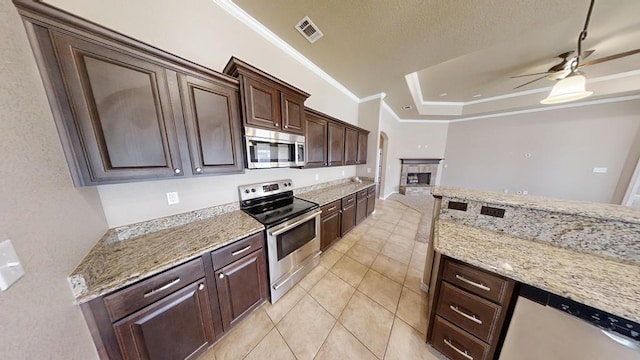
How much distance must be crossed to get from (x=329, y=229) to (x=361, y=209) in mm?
1093

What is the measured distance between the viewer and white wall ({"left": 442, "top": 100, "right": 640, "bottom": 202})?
401 centimetres

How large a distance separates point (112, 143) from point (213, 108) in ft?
2.14

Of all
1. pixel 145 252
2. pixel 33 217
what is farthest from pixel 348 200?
pixel 33 217

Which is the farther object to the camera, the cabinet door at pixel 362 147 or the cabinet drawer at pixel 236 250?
the cabinet door at pixel 362 147

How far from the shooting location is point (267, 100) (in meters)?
1.67

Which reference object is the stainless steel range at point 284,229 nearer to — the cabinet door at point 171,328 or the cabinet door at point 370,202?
the cabinet door at point 171,328

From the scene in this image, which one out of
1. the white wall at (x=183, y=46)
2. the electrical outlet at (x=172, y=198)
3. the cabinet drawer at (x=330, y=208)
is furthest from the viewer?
the cabinet drawer at (x=330, y=208)

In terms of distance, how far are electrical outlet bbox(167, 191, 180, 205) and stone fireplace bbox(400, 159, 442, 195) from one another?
6017mm

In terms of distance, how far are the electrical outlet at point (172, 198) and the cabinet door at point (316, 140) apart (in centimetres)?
146

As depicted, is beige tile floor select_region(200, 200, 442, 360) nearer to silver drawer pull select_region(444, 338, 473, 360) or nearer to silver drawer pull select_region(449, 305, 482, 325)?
silver drawer pull select_region(444, 338, 473, 360)

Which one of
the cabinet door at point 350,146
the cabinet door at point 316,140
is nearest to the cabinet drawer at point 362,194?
the cabinet door at point 350,146

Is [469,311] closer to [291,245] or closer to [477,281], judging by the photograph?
[477,281]

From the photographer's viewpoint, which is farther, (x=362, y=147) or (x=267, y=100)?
(x=362, y=147)

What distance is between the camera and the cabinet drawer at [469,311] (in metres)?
1.04
